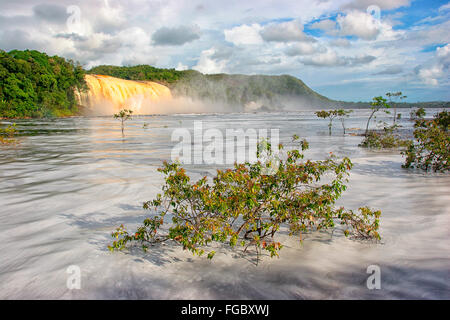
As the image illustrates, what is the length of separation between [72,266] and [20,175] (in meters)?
8.08

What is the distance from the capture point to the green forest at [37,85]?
198 ft

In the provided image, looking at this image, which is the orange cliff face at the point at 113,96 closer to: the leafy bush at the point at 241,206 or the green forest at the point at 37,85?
the green forest at the point at 37,85

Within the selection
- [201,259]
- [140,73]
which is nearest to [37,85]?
[140,73]

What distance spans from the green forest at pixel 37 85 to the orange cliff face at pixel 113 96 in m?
2.52

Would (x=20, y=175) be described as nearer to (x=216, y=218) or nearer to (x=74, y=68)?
(x=216, y=218)

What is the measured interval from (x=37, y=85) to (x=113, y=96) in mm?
17745

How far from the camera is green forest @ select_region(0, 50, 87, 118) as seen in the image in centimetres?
6034

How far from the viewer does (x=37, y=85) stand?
6944cm

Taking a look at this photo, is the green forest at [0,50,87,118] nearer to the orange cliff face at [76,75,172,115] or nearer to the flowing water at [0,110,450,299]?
the orange cliff face at [76,75,172,115]

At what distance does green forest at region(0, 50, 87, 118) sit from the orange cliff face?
252cm
